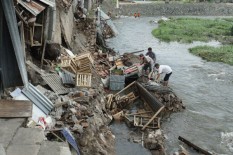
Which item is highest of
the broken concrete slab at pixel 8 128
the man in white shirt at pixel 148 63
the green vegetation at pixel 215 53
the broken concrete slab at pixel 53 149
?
the broken concrete slab at pixel 8 128

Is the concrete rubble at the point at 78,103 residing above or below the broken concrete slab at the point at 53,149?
below

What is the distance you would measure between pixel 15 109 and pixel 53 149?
1.65 meters

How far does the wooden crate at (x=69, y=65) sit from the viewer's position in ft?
47.1

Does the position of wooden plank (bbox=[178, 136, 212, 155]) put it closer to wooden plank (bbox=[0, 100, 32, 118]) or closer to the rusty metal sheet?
the rusty metal sheet

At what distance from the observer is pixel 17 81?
28.0ft

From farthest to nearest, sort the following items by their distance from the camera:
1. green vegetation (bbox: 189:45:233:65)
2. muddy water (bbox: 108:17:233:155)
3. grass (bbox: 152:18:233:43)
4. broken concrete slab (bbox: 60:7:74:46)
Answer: grass (bbox: 152:18:233:43) → green vegetation (bbox: 189:45:233:65) → broken concrete slab (bbox: 60:7:74:46) → muddy water (bbox: 108:17:233:155)

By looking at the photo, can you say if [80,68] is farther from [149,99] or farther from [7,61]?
[7,61]

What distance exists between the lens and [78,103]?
11508mm

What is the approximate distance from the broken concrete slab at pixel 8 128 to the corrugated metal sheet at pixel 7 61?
191 centimetres

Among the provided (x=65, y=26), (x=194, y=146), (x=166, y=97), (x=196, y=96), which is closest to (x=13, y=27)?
(x=194, y=146)

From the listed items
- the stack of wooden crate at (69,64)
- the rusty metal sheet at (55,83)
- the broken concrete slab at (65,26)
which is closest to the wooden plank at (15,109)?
the rusty metal sheet at (55,83)

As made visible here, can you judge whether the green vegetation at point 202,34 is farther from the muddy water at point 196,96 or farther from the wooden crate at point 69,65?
the wooden crate at point 69,65

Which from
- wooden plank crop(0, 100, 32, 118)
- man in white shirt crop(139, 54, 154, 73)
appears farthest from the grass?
wooden plank crop(0, 100, 32, 118)

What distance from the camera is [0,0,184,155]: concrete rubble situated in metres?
6.54
